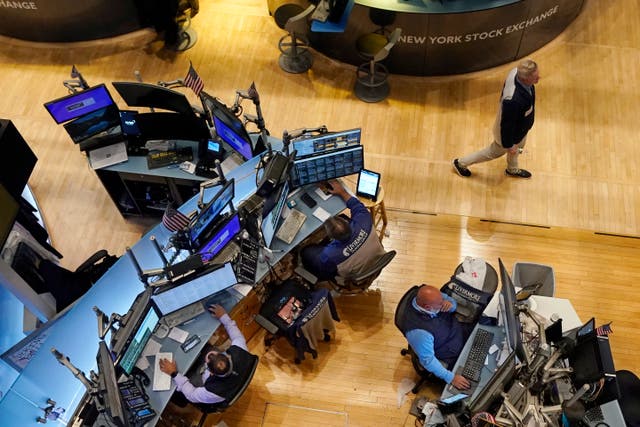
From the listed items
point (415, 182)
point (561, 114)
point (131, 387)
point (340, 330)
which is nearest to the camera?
point (131, 387)

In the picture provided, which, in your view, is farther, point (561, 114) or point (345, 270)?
point (561, 114)

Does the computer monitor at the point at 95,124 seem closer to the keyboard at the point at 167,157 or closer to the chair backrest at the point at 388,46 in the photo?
the keyboard at the point at 167,157

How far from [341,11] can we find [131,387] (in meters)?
4.94

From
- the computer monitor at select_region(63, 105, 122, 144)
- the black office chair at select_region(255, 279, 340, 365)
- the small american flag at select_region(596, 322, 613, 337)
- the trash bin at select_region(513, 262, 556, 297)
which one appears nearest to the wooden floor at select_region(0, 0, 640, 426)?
the black office chair at select_region(255, 279, 340, 365)

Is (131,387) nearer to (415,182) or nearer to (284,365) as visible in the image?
(284,365)

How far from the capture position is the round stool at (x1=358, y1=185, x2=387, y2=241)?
Answer: 6234 millimetres

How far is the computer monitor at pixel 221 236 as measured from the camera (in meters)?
5.39

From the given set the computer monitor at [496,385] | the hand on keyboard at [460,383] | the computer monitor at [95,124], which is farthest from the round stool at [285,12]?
the computer monitor at [496,385]

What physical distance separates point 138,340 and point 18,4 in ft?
19.7

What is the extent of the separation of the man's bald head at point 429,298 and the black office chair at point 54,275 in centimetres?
313

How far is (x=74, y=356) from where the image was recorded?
5055 millimetres

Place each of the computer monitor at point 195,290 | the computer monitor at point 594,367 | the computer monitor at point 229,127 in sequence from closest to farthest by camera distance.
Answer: the computer monitor at point 594,367 < the computer monitor at point 195,290 < the computer monitor at point 229,127

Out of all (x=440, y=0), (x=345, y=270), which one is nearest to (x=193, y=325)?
(x=345, y=270)

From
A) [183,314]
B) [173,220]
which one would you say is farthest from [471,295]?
[173,220]
